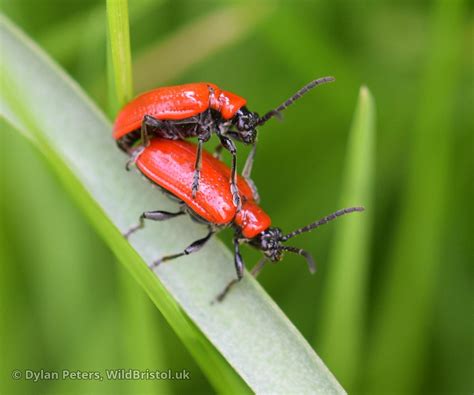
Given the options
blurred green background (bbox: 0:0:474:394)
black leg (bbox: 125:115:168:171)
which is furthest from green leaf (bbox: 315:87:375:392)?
black leg (bbox: 125:115:168:171)

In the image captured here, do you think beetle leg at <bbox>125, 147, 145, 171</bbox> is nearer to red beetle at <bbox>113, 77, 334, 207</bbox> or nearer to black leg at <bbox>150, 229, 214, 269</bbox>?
red beetle at <bbox>113, 77, 334, 207</bbox>

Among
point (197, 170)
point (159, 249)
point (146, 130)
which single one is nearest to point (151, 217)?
point (159, 249)

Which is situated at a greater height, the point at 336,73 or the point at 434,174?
the point at 336,73

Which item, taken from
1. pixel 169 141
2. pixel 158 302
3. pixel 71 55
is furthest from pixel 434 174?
pixel 71 55

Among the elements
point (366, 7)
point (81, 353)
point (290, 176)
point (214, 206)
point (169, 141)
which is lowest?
point (81, 353)

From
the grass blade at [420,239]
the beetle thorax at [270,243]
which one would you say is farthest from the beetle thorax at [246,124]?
the grass blade at [420,239]

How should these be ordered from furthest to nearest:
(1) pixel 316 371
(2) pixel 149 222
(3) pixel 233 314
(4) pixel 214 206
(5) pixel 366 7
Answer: (5) pixel 366 7
(4) pixel 214 206
(2) pixel 149 222
(3) pixel 233 314
(1) pixel 316 371

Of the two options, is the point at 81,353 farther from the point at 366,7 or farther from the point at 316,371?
the point at 366,7
